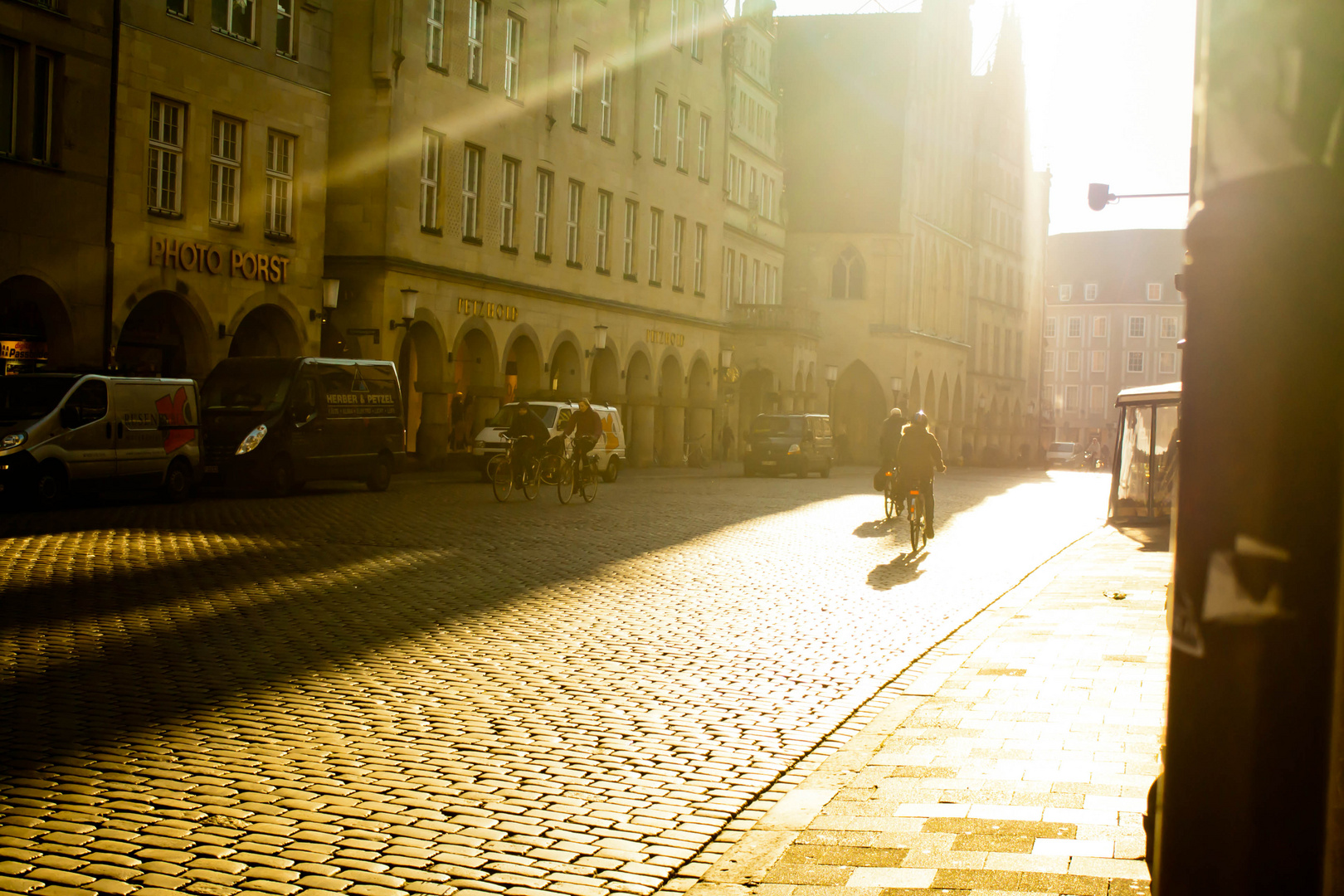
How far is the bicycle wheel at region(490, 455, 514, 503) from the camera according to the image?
2519cm

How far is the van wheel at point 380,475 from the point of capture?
27.6 meters

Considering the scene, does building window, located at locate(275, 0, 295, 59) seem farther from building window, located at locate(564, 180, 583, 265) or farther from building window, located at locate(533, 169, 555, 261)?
building window, located at locate(564, 180, 583, 265)

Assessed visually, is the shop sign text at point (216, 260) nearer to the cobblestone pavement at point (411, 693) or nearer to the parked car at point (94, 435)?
the parked car at point (94, 435)

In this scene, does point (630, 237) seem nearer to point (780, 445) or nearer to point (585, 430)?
point (780, 445)

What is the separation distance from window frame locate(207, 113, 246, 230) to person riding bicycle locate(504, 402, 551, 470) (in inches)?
344

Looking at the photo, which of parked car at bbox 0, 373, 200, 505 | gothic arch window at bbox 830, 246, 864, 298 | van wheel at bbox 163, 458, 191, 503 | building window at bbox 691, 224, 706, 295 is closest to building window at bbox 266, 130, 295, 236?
parked car at bbox 0, 373, 200, 505

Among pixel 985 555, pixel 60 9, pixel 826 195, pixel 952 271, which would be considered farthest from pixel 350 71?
pixel 952 271

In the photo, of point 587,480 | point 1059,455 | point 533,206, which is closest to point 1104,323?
point 1059,455

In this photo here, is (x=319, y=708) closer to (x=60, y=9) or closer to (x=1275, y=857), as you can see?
(x=1275, y=857)

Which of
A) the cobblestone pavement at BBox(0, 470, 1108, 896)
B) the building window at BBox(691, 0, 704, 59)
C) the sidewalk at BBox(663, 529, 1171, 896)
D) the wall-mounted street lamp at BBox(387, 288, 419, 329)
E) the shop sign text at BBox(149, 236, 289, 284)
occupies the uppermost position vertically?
the building window at BBox(691, 0, 704, 59)

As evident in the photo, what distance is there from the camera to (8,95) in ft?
82.3

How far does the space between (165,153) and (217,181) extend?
161cm

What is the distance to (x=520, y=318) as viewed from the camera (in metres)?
39.9

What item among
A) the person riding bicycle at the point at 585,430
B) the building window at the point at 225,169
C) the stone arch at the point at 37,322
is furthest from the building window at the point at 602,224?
the stone arch at the point at 37,322
